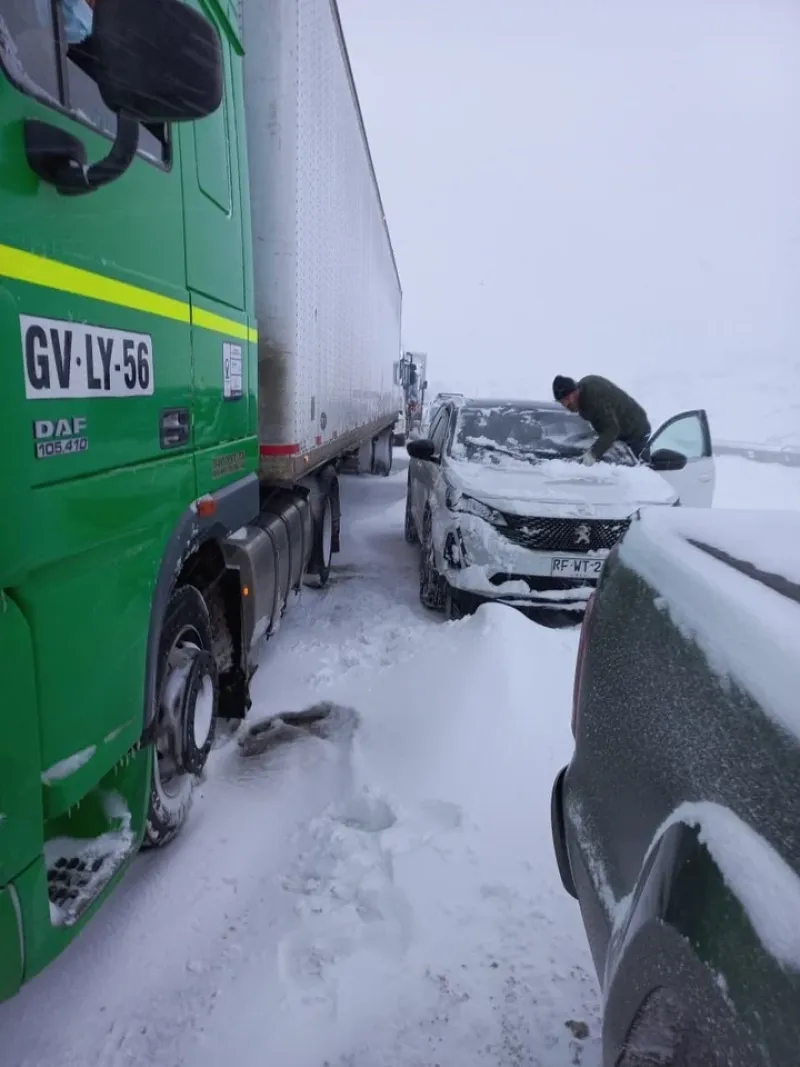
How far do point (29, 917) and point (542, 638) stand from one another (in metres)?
3.29

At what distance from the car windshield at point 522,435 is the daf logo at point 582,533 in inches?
39.5

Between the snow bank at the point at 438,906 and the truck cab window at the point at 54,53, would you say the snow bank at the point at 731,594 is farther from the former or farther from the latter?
the truck cab window at the point at 54,53

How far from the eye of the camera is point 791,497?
15109 millimetres

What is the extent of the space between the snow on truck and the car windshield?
8.40ft

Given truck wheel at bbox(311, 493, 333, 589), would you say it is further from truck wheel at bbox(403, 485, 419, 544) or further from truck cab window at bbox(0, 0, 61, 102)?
truck cab window at bbox(0, 0, 61, 102)

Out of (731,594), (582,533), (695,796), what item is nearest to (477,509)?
(582,533)

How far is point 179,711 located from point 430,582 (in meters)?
3.38

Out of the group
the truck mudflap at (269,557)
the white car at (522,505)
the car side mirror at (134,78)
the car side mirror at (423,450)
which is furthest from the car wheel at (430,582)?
the car side mirror at (134,78)

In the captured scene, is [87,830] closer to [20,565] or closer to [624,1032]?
[20,565]

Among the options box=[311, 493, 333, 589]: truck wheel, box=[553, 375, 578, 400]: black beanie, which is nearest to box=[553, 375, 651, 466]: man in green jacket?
box=[553, 375, 578, 400]: black beanie

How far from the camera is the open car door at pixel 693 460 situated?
7660 mm

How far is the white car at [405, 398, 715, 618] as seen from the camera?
512 cm

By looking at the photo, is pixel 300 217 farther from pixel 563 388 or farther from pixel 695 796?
pixel 695 796

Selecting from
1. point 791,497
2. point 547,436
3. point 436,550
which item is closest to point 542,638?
point 436,550
